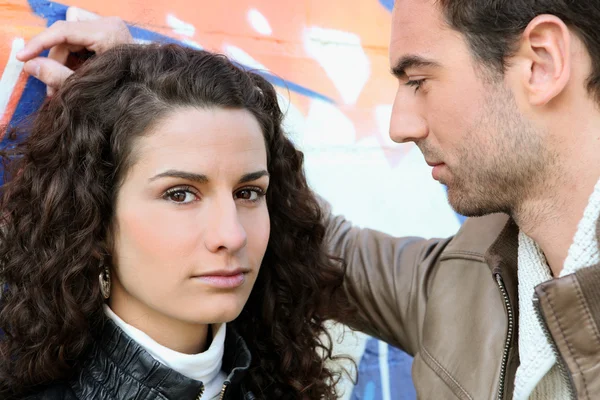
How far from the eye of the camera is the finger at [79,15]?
265 centimetres

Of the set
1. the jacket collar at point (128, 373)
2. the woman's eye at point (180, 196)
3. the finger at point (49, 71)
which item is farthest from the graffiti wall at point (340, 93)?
the jacket collar at point (128, 373)

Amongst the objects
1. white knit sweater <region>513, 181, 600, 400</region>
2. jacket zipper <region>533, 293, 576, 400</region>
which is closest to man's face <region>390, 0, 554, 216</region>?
white knit sweater <region>513, 181, 600, 400</region>

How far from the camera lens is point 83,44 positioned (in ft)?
8.29

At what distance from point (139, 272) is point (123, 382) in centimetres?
32

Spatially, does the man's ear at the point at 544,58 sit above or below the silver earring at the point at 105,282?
above

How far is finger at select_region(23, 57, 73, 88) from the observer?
2475 millimetres

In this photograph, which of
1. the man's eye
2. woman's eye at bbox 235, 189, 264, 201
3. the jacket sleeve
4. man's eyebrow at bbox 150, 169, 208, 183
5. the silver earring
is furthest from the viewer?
the jacket sleeve

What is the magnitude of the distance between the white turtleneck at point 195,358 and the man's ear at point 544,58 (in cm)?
127

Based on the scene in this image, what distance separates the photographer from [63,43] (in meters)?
2.53

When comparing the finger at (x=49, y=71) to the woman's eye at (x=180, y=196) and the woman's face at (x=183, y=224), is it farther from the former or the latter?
the woman's eye at (x=180, y=196)

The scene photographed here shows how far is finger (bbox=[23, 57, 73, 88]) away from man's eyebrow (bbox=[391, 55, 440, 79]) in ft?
3.63

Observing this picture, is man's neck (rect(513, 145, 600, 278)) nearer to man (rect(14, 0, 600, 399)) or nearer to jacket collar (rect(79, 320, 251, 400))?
man (rect(14, 0, 600, 399))

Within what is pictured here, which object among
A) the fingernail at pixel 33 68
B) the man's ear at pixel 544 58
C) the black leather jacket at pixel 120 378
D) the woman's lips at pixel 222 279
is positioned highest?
the man's ear at pixel 544 58

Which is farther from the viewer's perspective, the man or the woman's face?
the man
